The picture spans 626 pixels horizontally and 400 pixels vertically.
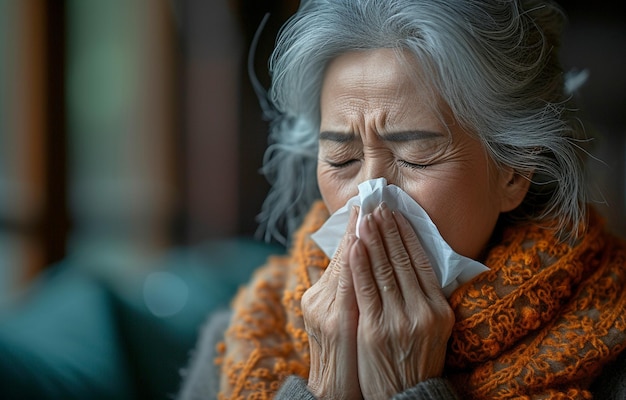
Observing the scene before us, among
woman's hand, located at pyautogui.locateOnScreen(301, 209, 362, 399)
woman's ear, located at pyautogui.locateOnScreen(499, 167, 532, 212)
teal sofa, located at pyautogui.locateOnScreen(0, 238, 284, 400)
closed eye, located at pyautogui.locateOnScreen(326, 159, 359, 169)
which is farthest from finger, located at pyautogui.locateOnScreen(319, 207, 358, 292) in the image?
teal sofa, located at pyautogui.locateOnScreen(0, 238, 284, 400)

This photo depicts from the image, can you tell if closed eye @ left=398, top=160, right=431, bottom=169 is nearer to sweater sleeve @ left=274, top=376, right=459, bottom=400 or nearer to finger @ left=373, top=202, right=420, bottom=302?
finger @ left=373, top=202, right=420, bottom=302

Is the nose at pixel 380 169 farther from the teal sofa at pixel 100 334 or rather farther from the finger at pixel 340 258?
the teal sofa at pixel 100 334

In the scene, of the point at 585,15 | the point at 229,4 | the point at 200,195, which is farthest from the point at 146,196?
the point at 585,15

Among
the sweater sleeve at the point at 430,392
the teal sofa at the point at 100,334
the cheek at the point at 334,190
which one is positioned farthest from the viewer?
the teal sofa at the point at 100,334

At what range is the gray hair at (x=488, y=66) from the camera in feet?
4.21

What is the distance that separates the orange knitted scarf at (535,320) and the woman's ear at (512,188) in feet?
0.19

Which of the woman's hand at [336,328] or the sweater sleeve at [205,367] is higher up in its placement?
the woman's hand at [336,328]

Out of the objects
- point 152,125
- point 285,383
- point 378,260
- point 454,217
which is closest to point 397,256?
point 378,260

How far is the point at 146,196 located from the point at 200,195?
0.34 metres

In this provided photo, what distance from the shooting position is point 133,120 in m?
4.03

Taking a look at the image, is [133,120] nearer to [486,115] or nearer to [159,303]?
[159,303]

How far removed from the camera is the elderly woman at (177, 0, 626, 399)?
1.26 m

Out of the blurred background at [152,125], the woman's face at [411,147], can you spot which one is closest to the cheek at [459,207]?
the woman's face at [411,147]

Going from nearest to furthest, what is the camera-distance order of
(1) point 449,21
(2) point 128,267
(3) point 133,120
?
(1) point 449,21, (2) point 128,267, (3) point 133,120
